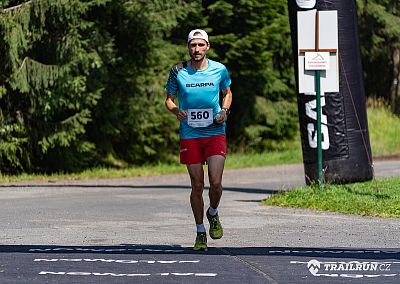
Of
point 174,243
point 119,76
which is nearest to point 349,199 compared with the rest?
point 174,243

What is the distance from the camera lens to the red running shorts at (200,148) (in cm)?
1098

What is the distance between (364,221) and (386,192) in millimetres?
2500

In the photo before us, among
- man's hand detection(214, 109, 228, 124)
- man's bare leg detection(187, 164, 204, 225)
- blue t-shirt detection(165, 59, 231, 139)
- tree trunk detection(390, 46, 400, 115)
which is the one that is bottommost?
tree trunk detection(390, 46, 400, 115)

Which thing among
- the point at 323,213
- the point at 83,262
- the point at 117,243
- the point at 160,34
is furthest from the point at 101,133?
the point at 83,262

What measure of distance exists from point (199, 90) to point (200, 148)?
0.56 meters

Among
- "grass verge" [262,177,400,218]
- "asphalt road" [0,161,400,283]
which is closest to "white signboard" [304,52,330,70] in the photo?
"grass verge" [262,177,400,218]

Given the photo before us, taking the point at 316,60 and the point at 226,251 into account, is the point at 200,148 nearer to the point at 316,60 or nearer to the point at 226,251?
the point at 226,251

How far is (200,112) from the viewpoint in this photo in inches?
428

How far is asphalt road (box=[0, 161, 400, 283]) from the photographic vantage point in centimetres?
919

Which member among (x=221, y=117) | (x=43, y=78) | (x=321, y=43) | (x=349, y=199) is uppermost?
(x=321, y=43)

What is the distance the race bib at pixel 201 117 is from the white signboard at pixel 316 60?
5923 mm

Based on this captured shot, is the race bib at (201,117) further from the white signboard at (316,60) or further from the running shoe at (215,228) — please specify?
the white signboard at (316,60)

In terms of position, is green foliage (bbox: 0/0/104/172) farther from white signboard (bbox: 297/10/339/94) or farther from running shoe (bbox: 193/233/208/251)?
running shoe (bbox: 193/233/208/251)

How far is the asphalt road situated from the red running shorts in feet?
2.90
